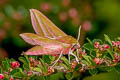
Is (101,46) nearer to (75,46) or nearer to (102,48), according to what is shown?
(102,48)

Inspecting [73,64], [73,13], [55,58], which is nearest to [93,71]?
[73,64]

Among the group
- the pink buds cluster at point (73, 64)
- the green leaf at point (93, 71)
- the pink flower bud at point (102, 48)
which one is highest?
the pink flower bud at point (102, 48)

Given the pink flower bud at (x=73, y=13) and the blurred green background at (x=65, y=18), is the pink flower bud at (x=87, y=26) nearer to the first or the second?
the blurred green background at (x=65, y=18)

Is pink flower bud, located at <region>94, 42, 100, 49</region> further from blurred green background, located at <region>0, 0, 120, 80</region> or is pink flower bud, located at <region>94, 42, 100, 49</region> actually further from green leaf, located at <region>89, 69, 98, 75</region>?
blurred green background, located at <region>0, 0, 120, 80</region>

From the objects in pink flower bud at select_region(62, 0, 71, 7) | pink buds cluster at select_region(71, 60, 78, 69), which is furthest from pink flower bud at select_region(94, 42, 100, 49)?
pink flower bud at select_region(62, 0, 71, 7)

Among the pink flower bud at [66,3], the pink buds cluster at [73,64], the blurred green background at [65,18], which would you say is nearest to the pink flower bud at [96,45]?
the pink buds cluster at [73,64]
